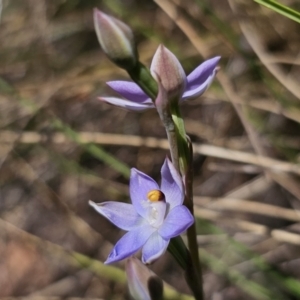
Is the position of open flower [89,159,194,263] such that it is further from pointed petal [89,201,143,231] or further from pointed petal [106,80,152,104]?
pointed petal [106,80,152,104]

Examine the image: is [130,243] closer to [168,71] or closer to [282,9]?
[168,71]

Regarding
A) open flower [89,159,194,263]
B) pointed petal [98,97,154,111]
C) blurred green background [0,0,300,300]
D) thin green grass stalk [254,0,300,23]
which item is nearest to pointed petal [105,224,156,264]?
open flower [89,159,194,263]

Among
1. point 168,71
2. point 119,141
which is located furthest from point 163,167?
point 119,141

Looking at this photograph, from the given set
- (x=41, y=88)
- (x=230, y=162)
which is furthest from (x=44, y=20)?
(x=230, y=162)

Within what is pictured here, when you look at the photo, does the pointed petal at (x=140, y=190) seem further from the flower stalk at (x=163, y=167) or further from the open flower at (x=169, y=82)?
the open flower at (x=169, y=82)

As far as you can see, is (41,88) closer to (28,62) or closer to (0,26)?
(28,62)

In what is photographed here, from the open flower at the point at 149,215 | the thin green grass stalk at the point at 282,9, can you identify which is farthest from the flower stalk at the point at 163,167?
the thin green grass stalk at the point at 282,9
